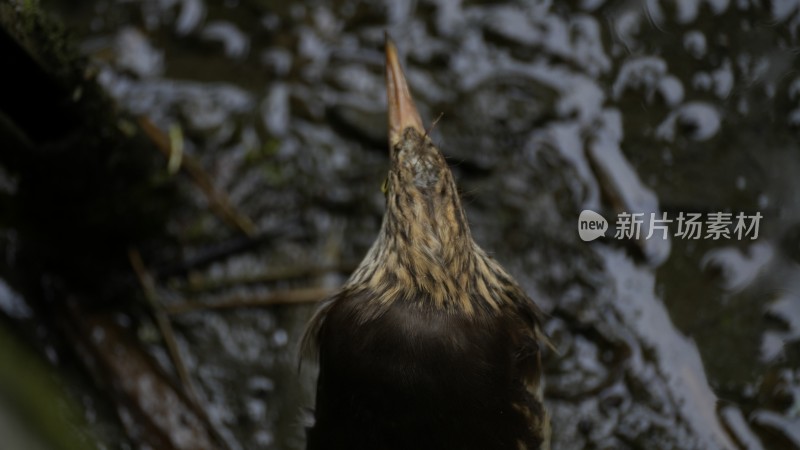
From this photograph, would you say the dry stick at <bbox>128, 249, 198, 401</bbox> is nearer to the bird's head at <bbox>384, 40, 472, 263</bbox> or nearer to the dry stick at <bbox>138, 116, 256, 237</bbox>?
the dry stick at <bbox>138, 116, 256, 237</bbox>

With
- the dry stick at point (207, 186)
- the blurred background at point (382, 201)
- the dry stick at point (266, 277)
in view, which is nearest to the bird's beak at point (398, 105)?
the blurred background at point (382, 201)

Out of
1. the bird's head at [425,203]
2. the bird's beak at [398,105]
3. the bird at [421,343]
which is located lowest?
the bird at [421,343]

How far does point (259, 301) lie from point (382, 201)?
0.55m

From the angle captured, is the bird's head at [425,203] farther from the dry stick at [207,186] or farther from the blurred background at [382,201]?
the dry stick at [207,186]

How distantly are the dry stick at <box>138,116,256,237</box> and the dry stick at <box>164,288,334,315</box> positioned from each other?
0.76 ft

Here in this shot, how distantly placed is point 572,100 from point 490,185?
0.43m

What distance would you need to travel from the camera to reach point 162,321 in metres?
3.03

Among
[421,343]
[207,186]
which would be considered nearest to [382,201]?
[207,186]

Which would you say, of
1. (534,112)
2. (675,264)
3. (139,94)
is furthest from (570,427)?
(139,94)

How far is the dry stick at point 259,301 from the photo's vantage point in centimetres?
302

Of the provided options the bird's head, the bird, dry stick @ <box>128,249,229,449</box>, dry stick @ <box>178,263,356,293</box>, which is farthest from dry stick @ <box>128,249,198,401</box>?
the bird's head

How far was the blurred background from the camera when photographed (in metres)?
2.83

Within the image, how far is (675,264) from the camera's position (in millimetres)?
2926

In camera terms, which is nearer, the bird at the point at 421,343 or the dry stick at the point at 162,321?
the bird at the point at 421,343
